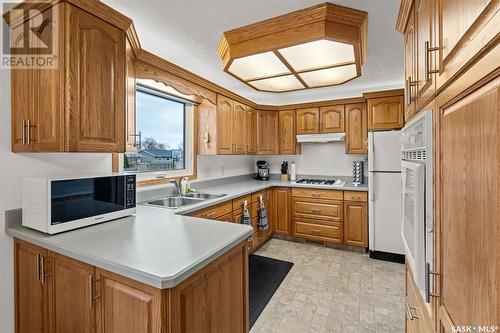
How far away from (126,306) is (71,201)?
2.61 feet

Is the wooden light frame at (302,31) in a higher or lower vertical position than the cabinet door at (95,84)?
higher

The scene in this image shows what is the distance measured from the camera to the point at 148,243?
48.5 inches

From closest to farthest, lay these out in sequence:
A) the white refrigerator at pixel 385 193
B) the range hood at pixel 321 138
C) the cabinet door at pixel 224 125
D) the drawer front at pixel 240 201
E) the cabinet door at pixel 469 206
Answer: the cabinet door at pixel 469 206, the drawer front at pixel 240 201, the white refrigerator at pixel 385 193, the cabinet door at pixel 224 125, the range hood at pixel 321 138

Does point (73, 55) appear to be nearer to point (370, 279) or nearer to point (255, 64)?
point (255, 64)

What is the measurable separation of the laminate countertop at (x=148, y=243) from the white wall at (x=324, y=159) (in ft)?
9.90

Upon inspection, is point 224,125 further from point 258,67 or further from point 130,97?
point 130,97

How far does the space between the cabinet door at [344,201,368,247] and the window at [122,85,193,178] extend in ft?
7.45

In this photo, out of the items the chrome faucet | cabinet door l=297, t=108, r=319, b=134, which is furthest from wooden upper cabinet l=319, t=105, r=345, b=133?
the chrome faucet

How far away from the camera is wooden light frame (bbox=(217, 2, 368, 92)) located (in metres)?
1.73

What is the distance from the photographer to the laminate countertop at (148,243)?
0.96m

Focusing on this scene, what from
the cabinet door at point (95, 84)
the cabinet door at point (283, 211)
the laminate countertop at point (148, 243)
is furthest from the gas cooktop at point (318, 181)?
the cabinet door at point (95, 84)

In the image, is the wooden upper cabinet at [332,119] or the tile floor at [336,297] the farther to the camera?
the wooden upper cabinet at [332,119]

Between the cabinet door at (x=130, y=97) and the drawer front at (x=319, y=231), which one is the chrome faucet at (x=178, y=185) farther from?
the drawer front at (x=319, y=231)

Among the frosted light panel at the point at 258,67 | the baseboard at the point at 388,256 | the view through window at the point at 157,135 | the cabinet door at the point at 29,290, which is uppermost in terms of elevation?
the frosted light panel at the point at 258,67
